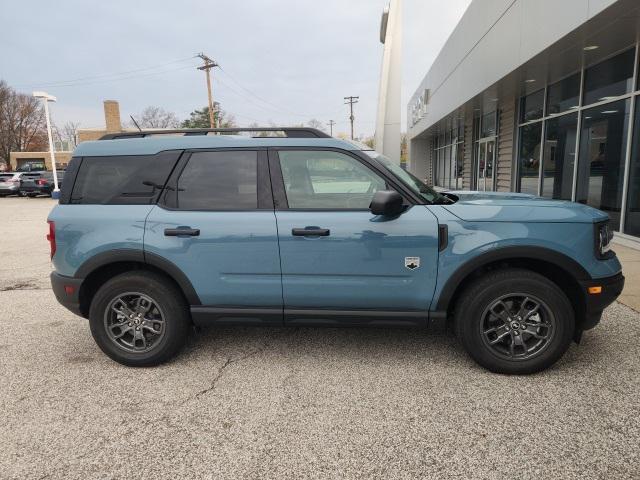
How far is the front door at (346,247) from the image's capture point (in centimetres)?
322

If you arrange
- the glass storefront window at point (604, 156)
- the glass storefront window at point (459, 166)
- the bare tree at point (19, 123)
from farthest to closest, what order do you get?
1. the bare tree at point (19, 123)
2. the glass storefront window at point (459, 166)
3. the glass storefront window at point (604, 156)

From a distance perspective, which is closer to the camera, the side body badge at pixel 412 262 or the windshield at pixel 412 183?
the side body badge at pixel 412 262

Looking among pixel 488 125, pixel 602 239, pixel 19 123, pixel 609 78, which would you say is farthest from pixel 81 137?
pixel 602 239

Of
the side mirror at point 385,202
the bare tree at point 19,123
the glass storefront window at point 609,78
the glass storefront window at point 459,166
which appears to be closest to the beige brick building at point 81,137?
the bare tree at point 19,123

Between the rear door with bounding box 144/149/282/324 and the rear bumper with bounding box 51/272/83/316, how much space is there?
0.69 metres

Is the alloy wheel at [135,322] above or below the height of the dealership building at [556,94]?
below

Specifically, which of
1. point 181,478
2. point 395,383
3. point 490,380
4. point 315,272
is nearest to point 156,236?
point 315,272

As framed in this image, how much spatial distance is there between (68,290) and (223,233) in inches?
54.9

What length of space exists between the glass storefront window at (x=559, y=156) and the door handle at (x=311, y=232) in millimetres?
8458

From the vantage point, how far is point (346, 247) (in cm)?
325

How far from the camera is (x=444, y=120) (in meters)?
18.9

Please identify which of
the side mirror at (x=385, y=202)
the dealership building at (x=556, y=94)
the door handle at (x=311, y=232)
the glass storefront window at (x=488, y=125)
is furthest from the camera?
the glass storefront window at (x=488, y=125)

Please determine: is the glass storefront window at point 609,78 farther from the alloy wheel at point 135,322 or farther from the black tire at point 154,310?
the alloy wheel at point 135,322

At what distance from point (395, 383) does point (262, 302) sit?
116 centimetres
